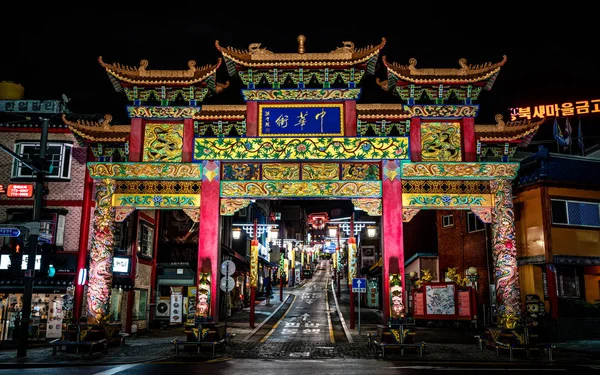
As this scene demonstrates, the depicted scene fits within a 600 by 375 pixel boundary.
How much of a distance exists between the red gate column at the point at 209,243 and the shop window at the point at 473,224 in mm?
18355

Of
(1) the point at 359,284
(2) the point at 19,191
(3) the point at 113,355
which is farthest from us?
(1) the point at 359,284

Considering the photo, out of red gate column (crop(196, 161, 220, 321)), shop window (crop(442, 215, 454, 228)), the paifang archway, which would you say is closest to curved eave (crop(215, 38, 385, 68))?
the paifang archway

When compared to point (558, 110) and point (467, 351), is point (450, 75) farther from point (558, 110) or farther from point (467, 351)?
point (558, 110)

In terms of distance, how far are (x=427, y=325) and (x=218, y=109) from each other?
2037cm

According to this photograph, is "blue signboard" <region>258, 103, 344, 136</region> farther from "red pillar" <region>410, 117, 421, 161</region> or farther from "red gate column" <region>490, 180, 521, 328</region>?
"red gate column" <region>490, 180, 521, 328</region>

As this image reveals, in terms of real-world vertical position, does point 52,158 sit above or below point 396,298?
above

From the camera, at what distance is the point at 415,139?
18.7 metres

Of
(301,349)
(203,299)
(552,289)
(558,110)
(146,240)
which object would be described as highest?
(558,110)

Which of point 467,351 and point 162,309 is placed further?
point 162,309

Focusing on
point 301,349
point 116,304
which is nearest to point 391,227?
point 301,349

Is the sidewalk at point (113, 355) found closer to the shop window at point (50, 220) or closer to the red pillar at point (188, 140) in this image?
the shop window at point (50, 220)

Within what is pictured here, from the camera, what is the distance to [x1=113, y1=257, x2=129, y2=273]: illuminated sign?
24188 mm

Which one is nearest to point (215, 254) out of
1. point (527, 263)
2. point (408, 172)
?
point (408, 172)

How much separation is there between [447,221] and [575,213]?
9715 mm
